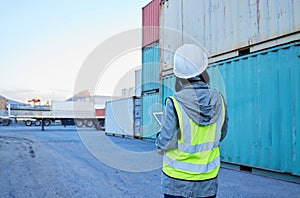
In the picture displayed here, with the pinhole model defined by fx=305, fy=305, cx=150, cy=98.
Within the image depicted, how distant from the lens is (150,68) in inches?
553

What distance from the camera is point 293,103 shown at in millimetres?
5445

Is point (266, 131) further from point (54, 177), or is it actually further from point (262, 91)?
point (54, 177)

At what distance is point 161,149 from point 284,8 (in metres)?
5.01

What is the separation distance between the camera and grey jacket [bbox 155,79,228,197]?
1734mm

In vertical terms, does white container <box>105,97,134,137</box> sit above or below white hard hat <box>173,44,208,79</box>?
below

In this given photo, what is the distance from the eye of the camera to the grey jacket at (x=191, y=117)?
5.69 feet

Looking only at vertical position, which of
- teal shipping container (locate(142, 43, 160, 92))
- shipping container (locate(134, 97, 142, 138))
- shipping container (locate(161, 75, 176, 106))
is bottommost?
shipping container (locate(134, 97, 142, 138))

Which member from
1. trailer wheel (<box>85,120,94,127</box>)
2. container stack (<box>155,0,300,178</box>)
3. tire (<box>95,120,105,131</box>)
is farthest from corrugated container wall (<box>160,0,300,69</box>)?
trailer wheel (<box>85,120,94,127</box>)

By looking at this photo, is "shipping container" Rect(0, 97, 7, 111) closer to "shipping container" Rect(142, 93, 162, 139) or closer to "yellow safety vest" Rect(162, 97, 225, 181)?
"shipping container" Rect(142, 93, 162, 139)

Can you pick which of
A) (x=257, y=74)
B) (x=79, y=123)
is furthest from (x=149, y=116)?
(x=79, y=123)

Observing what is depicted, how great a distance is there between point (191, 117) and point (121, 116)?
17.4m

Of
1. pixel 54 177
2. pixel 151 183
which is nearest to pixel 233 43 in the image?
pixel 151 183

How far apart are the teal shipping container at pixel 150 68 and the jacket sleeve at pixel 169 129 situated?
1168 cm

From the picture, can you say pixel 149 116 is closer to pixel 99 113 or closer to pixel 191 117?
pixel 191 117
